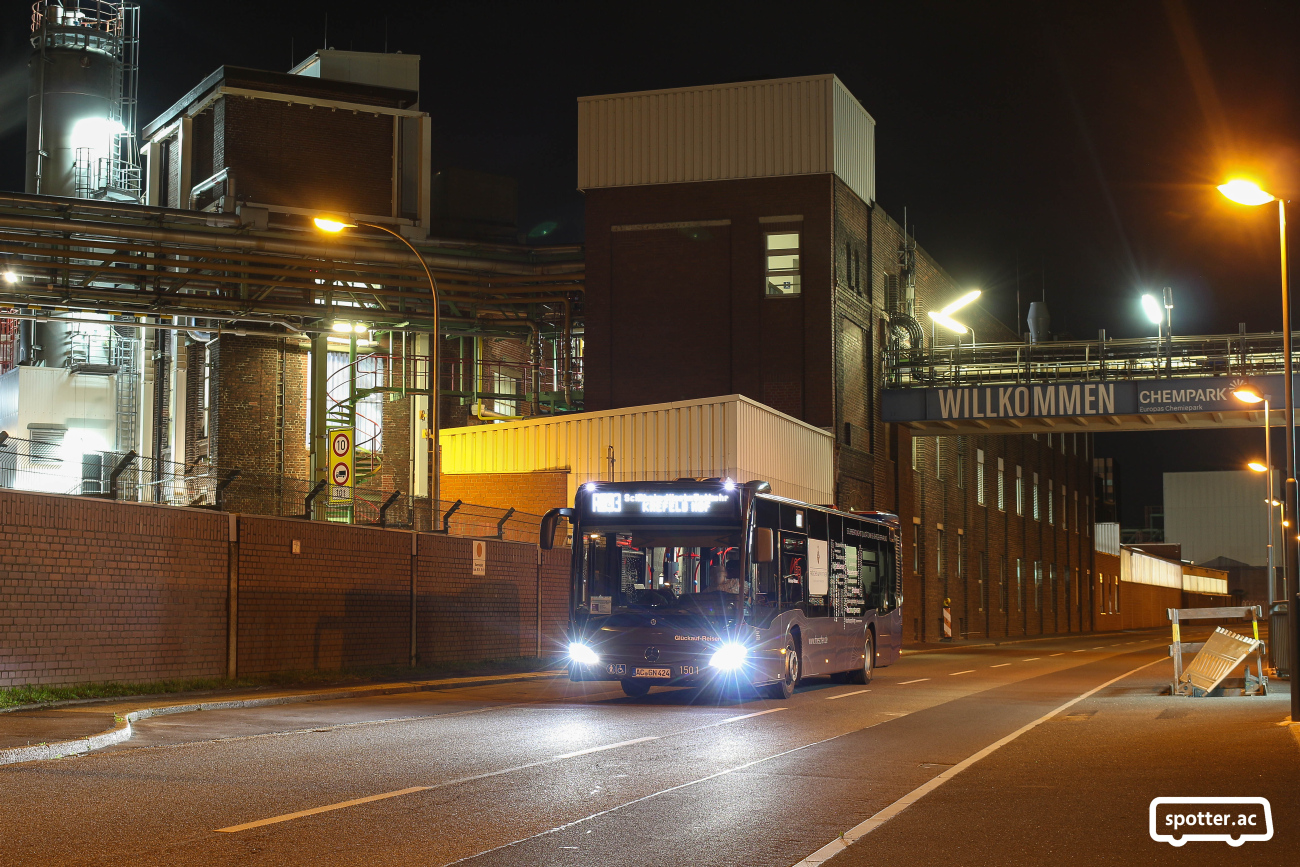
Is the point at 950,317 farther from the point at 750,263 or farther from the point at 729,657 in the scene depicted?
the point at 729,657

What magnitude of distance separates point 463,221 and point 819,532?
29.3 meters

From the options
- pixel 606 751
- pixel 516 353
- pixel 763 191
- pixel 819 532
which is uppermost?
pixel 763 191

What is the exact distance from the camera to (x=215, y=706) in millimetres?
17469

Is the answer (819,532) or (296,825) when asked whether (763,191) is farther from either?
(296,825)

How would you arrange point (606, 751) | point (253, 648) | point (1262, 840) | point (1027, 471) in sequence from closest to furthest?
point (1262, 840)
point (606, 751)
point (253, 648)
point (1027, 471)

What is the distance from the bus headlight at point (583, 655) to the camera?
1902 cm

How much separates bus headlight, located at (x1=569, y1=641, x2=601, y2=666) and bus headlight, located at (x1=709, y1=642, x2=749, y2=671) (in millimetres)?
1707

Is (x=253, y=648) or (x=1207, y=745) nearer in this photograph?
(x=1207, y=745)

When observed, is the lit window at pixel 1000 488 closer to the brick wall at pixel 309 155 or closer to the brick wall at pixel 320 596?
the brick wall at pixel 309 155

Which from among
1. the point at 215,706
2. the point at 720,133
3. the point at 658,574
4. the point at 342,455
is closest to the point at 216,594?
the point at 215,706

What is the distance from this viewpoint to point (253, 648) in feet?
68.5

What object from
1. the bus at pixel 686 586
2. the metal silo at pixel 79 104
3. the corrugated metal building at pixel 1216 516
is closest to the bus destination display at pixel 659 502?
the bus at pixel 686 586

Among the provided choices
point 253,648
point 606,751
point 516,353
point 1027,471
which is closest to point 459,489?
point 516,353

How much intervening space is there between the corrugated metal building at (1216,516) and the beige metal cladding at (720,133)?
99.6 m
